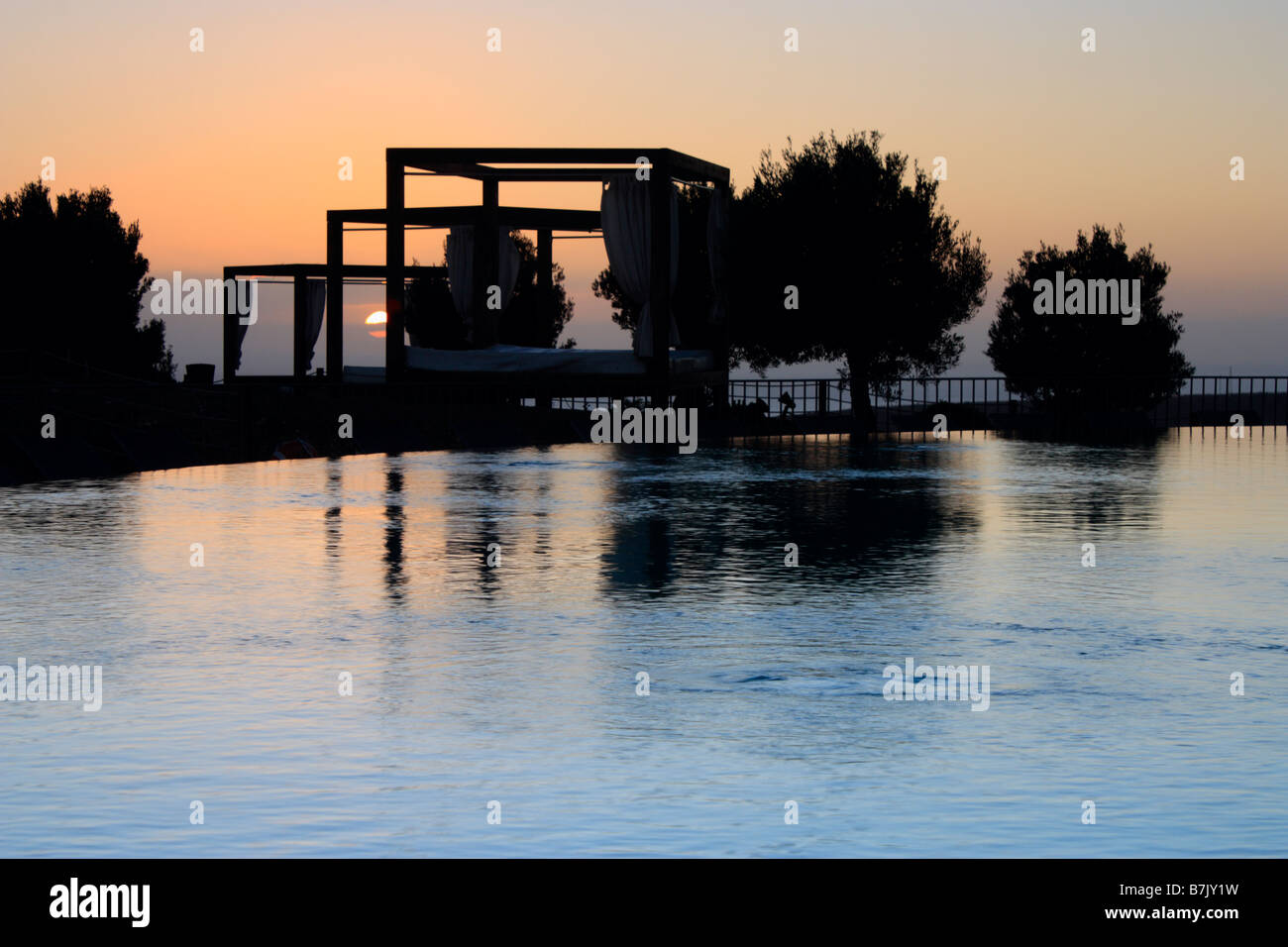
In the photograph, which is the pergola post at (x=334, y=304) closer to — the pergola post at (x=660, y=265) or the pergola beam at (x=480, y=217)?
the pergola beam at (x=480, y=217)

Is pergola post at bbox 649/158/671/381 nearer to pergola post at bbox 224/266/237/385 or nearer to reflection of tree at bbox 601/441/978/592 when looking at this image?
reflection of tree at bbox 601/441/978/592

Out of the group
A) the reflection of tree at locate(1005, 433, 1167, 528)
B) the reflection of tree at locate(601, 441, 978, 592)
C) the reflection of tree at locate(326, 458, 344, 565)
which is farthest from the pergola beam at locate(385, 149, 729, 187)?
the reflection of tree at locate(1005, 433, 1167, 528)

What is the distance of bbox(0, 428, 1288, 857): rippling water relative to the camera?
3861mm

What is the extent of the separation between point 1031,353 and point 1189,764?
53.3 m

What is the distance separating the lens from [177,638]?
6.61m

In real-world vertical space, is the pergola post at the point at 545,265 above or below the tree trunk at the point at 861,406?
above

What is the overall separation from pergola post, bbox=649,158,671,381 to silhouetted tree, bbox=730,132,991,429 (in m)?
16.4

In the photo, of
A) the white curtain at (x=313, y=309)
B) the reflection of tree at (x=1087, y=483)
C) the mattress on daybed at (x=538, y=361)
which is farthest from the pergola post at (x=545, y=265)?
the reflection of tree at (x=1087, y=483)

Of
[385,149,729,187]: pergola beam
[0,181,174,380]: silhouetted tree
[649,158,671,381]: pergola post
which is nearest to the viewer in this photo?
[385,149,729,187]: pergola beam

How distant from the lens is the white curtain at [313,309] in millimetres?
34444

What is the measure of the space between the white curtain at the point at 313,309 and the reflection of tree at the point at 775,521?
17.9m

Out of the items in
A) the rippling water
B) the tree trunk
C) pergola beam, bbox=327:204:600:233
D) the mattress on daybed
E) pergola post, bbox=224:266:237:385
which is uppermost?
pergola beam, bbox=327:204:600:233

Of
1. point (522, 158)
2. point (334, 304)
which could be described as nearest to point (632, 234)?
point (522, 158)
